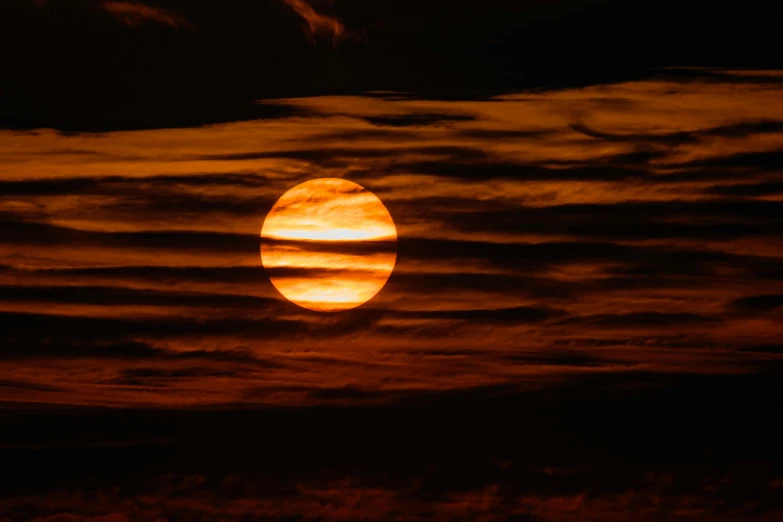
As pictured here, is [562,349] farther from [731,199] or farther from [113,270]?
[113,270]

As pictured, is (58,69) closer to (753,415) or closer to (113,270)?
(113,270)

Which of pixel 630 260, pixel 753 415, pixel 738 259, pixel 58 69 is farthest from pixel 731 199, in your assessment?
pixel 58 69

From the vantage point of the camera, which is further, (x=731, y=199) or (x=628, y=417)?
(x=731, y=199)

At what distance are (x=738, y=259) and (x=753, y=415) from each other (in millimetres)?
931

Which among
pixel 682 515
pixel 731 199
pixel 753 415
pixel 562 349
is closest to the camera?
pixel 682 515

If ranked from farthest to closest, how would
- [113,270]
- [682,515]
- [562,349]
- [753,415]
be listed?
1. [113,270]
2. [562,349]
3. [753,415]
4. [682,515]

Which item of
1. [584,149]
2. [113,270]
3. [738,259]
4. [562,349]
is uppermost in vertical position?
[584,149]

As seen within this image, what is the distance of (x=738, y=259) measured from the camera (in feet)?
14.8

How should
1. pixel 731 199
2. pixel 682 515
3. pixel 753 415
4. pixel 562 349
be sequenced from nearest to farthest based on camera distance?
pixel 682 515, pixel 753 415, pixel 562 349, pixel 731 199

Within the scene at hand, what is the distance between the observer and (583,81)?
4.95 metres

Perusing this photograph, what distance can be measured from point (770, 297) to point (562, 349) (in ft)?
3.53

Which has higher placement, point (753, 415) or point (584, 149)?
point (584, 149)

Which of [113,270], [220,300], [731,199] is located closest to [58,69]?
[113,270]

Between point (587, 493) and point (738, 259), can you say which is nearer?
point (587, 493)
